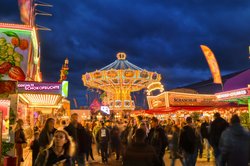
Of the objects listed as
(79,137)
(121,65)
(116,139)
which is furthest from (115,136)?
(121,65)

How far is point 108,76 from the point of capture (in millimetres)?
41938

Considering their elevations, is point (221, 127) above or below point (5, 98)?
below

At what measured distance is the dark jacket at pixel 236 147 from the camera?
5621 mm

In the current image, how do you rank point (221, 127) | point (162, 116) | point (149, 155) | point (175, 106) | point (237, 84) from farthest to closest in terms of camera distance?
point (162, 116) < point (175, 106) < point (237, 84) < point (221, 127) < point (149, 155)

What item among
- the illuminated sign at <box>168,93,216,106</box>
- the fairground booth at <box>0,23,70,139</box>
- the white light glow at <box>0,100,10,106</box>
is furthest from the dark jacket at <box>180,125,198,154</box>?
the illuminated sign at <box>168,93,216,106</box>

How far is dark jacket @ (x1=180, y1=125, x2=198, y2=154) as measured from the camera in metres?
8.34

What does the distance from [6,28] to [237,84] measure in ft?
49.4

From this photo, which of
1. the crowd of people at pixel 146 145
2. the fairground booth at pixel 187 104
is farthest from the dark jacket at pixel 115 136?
the fairground booth at pixel 187 104

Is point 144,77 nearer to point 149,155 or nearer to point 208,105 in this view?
point 208,105

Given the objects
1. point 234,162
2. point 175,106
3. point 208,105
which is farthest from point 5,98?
point 208,105

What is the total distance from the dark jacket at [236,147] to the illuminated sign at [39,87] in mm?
10570

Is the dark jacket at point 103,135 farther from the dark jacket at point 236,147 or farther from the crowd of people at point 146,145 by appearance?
the dark jacket at point 236,147

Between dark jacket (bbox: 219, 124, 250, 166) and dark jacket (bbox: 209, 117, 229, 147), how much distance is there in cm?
279

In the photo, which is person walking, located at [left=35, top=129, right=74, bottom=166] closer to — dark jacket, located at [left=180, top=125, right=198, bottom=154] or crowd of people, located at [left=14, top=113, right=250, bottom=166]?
crowd of people, located at [left=14, top=113, right=250, bottom=166]
